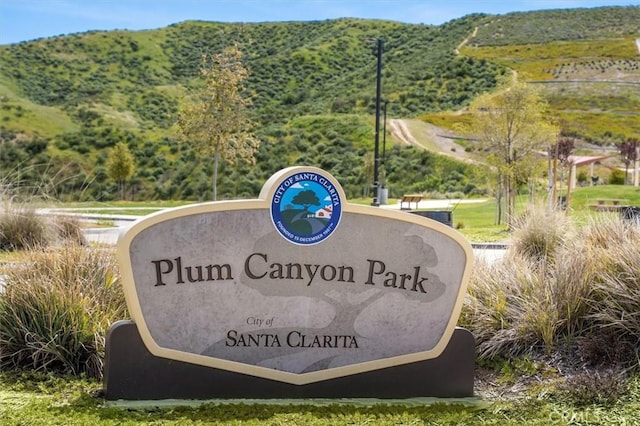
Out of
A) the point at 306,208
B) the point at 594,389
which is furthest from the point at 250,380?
the point at 594,389

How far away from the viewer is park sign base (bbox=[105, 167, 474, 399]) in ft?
16.5

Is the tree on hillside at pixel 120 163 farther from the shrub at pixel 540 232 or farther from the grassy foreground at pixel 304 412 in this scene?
the grassy foreground at pixel 304 412

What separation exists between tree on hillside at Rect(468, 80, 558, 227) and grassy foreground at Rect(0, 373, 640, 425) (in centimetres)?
1954

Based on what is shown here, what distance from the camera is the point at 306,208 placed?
5.25m

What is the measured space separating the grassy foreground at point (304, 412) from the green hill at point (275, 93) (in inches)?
862

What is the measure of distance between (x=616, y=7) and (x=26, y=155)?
98793mm

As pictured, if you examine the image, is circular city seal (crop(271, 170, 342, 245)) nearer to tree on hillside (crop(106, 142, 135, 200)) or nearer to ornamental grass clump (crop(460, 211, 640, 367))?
ornamental grass clump (crop(460, 211, 640, 367))

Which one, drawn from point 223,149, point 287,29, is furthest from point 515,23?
point 223,149

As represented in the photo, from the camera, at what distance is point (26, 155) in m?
52.3

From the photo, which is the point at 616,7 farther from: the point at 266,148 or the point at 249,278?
the point at 249,278

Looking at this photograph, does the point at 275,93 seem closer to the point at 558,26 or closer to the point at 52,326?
the point at 558,26

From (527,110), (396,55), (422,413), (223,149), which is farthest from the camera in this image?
(396,55)

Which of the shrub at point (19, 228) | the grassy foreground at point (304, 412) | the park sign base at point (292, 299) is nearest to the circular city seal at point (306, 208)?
the park sign base at point (292, 299)

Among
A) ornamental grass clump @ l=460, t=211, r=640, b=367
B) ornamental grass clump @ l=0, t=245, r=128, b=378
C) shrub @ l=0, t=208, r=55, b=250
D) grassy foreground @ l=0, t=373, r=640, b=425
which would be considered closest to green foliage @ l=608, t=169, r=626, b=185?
Answer: shrub @ l=0, t=208, r=55, b=250
